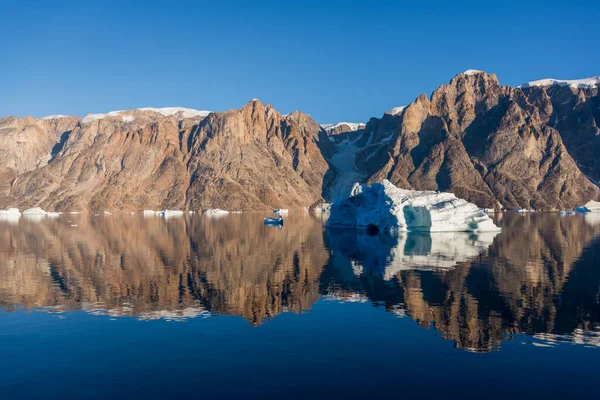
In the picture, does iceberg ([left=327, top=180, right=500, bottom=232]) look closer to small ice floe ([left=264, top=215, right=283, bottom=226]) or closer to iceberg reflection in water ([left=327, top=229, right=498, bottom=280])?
iceberg reflection in water ([left=327, top=229, right=498, bottom=280])

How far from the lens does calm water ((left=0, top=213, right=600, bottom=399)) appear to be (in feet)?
83.1

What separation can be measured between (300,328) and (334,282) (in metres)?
18.0

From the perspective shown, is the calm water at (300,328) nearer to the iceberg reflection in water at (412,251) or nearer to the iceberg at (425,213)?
the iceberg reflection in water at (412,251)

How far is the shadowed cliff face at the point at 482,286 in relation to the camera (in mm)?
35406

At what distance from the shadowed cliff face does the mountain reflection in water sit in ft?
0.33

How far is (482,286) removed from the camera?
49125 mm

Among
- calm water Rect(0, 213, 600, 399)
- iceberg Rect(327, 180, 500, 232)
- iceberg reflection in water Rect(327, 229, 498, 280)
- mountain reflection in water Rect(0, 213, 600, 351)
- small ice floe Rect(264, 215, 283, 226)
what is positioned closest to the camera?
calm water Rect(0, 213, 600, 399)

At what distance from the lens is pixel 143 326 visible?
1417 inches

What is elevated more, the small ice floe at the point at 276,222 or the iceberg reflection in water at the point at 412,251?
the small ice floe at the point at 276,222

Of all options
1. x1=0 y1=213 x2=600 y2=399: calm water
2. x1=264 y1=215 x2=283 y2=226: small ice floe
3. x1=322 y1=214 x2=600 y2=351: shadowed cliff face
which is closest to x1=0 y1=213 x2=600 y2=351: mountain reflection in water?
x1=322 y1=214 x2=600 y2=351: shadowed cliff face

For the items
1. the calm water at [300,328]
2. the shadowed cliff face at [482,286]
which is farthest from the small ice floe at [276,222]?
the calm water at [300,328]

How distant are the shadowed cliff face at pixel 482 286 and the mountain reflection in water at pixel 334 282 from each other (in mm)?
100

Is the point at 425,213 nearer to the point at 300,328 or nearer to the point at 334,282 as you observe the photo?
the point at 334,282

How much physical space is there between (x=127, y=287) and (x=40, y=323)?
13074 millimetres
